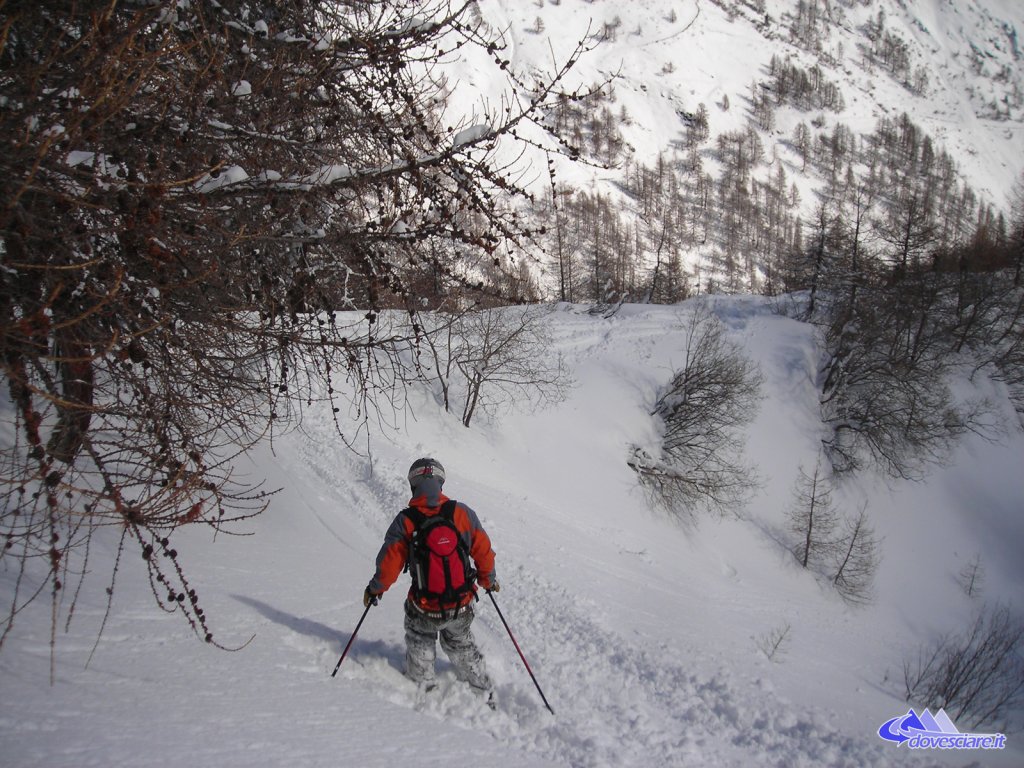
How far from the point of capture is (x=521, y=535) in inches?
406

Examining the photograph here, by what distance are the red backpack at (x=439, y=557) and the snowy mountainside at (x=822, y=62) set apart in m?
65.5

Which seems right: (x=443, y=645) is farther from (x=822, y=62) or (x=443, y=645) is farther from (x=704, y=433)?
(x=822, y=62)

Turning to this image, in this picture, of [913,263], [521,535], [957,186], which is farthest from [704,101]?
[521,535]

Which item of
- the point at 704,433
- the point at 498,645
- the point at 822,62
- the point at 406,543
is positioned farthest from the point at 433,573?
the point at 822,62

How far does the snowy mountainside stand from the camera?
85438 mm

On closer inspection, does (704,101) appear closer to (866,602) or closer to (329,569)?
(866,602)

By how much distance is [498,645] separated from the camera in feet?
18.8

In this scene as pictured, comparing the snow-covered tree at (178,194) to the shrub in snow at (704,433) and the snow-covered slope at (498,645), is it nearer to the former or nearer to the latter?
the snow-covered slope at (498,645)

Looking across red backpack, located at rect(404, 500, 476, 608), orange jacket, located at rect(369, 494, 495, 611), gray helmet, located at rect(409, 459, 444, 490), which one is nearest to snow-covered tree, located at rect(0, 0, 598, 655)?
gray helmet, located at rect(409, 459, 444, 490)

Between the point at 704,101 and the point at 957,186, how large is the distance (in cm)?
4375

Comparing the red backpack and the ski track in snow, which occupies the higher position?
the red backpack

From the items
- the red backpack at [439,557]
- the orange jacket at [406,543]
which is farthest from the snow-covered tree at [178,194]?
the red backpack at [439,557]

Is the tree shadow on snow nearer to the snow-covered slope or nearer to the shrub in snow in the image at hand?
the snow-covered slope

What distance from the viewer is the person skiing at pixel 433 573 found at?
157 inches
